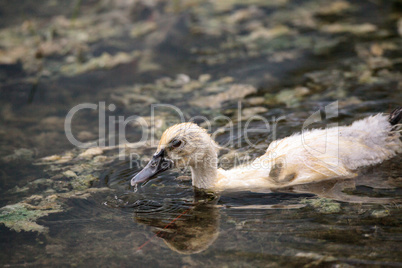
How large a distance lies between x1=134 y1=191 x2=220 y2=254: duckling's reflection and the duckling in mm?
411

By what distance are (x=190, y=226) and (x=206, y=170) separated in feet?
2.84

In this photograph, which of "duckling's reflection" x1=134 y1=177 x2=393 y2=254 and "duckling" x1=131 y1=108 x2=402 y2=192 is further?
"duckling" x1=131 y1=108 x2=402 y2=192

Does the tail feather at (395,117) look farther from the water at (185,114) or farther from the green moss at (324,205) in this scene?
the green moss at (324,205)

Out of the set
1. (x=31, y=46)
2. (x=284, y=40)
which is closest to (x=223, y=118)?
(x=284, y=40)

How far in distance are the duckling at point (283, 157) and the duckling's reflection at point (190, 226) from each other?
41cm

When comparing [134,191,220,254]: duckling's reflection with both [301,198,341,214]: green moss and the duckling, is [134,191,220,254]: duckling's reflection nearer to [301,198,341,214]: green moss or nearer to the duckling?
the duckling

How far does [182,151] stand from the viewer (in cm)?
506

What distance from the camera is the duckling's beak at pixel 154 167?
191 inches

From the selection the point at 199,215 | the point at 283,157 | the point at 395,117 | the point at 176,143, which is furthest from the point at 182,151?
the point at 395,117

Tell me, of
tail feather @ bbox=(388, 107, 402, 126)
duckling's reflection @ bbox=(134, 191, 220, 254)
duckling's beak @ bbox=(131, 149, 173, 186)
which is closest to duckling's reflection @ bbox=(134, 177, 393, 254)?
duckling's reflection @ bbox=(134, 191, 220, 254)

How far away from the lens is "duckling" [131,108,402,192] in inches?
198

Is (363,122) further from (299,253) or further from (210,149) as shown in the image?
(299,253)

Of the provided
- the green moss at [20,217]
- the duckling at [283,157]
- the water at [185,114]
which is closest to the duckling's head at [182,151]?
the duckling at [283,157]

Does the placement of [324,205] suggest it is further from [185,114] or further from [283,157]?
[185,114]
